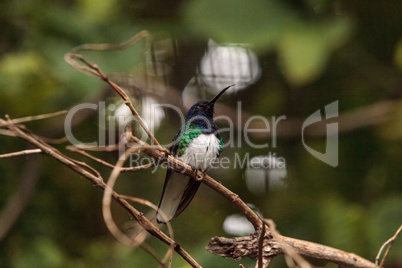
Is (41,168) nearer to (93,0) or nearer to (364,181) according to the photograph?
(93,0)

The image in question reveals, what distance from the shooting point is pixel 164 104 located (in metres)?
4.41

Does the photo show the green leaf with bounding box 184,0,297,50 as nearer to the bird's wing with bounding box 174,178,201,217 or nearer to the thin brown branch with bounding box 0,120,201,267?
the bird's wing with bounding box 174,178,201,217

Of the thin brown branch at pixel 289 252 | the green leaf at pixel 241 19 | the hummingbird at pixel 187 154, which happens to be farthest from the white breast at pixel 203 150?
the thin brown branch at pixel 289 252

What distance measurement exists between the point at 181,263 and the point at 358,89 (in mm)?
2197

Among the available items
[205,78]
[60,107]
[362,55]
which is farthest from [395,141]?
[60,107]

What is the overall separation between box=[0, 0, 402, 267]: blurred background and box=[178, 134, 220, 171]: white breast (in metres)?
0.59

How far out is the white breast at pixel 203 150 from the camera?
3128mm

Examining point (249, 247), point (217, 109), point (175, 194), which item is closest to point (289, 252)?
point (249, 247)

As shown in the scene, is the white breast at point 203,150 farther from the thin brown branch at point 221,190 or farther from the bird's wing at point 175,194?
the thin brown branch at point 221,190

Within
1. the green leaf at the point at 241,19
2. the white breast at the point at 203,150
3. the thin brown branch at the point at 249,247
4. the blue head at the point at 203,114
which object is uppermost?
the green leaf at the point at 241,19

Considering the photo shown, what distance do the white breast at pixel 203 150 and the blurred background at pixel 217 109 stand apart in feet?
1.94

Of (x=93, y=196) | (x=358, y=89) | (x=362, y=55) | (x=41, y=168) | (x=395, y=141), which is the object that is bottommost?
(x=93, y=196)

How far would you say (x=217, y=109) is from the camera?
4.48 metres

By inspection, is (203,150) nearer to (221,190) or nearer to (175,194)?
(175,194)
